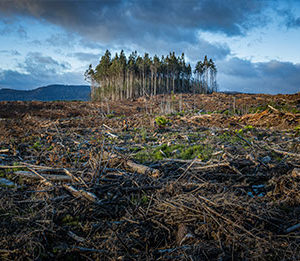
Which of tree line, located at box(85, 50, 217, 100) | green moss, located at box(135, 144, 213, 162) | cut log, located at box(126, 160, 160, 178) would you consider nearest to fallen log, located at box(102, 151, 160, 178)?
cut log, located at box(126, 160, 160, 178)

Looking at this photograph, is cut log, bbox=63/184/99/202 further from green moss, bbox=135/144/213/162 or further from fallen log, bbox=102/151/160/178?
green moss, bbox=135/144/213/162

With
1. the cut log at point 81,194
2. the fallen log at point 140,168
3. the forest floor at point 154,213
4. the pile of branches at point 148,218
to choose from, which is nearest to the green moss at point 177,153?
the forest floor at point 154,213

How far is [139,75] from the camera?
5631 cm

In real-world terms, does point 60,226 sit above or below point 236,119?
below

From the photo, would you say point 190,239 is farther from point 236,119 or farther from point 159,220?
point 236,119

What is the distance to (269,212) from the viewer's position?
2.37 meters

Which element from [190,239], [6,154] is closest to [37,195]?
[190,239]

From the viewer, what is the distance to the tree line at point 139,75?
51.3 meters

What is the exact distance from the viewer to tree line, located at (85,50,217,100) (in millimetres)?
51312

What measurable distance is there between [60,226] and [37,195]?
3.57ft

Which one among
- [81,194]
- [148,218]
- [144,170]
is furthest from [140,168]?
[148,218]

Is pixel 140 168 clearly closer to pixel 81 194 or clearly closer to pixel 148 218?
pixel 81 194

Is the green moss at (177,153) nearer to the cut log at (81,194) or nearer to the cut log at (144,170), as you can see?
the cut log at (144,170)

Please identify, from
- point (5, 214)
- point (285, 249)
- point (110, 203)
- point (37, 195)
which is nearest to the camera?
point (285, 249)
